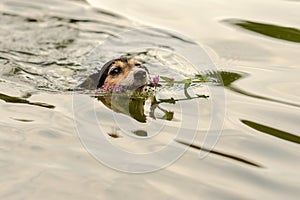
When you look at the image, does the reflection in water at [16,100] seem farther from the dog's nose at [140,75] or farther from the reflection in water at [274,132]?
the reflection in water at [274,132]

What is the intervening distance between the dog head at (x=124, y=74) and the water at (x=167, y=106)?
44 cm

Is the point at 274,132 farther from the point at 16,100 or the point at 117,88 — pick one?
the point at 16,100

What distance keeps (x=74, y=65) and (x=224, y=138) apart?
11.5 feet

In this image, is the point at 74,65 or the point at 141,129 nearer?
the point at 141,129

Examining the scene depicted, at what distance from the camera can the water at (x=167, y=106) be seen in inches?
175

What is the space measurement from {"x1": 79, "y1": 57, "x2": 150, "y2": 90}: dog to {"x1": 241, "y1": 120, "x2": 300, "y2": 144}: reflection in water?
1439 mm

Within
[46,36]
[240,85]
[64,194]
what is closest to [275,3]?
[240,85]

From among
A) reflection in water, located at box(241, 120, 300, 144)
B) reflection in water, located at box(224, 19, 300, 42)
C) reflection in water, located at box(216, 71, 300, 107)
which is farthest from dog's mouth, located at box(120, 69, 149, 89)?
reflection in water, located at box(224, 19, 300, 42)

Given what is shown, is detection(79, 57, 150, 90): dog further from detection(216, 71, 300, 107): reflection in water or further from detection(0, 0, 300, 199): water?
detection(216, 71, 300, 107): reflection in water

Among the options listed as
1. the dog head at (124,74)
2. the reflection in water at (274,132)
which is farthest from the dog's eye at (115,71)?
the reflection in water at (274,132)

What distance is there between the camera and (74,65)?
829 cm

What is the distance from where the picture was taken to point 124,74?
267 inches

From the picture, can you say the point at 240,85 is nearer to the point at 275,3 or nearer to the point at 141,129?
the point at 141,129

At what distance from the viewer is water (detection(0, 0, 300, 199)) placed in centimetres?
446
